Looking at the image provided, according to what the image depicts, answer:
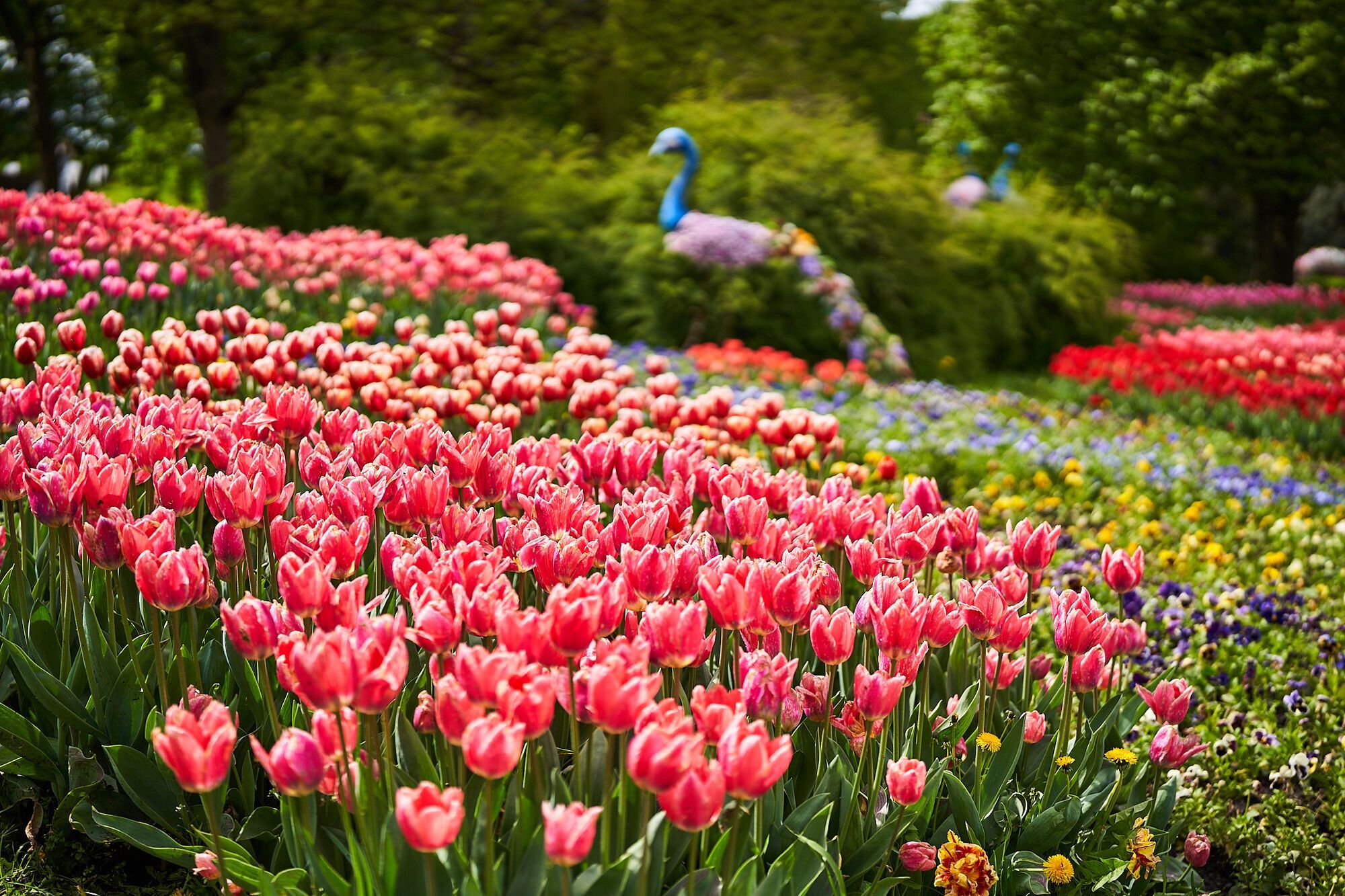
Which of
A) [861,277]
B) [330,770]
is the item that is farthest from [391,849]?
[861,277]

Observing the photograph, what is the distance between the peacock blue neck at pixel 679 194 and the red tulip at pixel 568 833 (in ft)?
30.8

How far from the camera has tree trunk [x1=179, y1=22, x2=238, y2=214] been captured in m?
13.9

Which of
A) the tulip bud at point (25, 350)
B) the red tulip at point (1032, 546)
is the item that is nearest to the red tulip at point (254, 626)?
the red tulip at point (1032, 546)

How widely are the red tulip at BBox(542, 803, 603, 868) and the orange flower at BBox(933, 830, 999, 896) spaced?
801 millimetres

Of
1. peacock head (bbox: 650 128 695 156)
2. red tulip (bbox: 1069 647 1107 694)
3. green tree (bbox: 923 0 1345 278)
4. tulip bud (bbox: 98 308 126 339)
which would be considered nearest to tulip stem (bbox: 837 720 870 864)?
red tulip (bbox: 1069 647 1107 694)

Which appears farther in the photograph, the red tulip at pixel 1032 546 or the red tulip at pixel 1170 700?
the red tulip at pixel 1032 546

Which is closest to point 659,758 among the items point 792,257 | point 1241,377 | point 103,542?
point 103,542

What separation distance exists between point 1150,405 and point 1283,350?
5.43 feet

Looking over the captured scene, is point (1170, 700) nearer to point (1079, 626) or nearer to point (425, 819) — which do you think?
point (1079, 626)

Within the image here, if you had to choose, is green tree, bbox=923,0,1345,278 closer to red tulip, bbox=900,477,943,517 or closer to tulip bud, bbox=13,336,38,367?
red tulip, bbox=900,477,943,517

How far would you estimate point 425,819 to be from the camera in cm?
134

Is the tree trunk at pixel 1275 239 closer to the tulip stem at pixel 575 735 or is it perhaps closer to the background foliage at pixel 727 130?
the background foliage at pixel 727 130

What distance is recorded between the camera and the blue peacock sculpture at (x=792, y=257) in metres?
9.99

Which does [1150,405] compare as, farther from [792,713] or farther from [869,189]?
[792,713]
